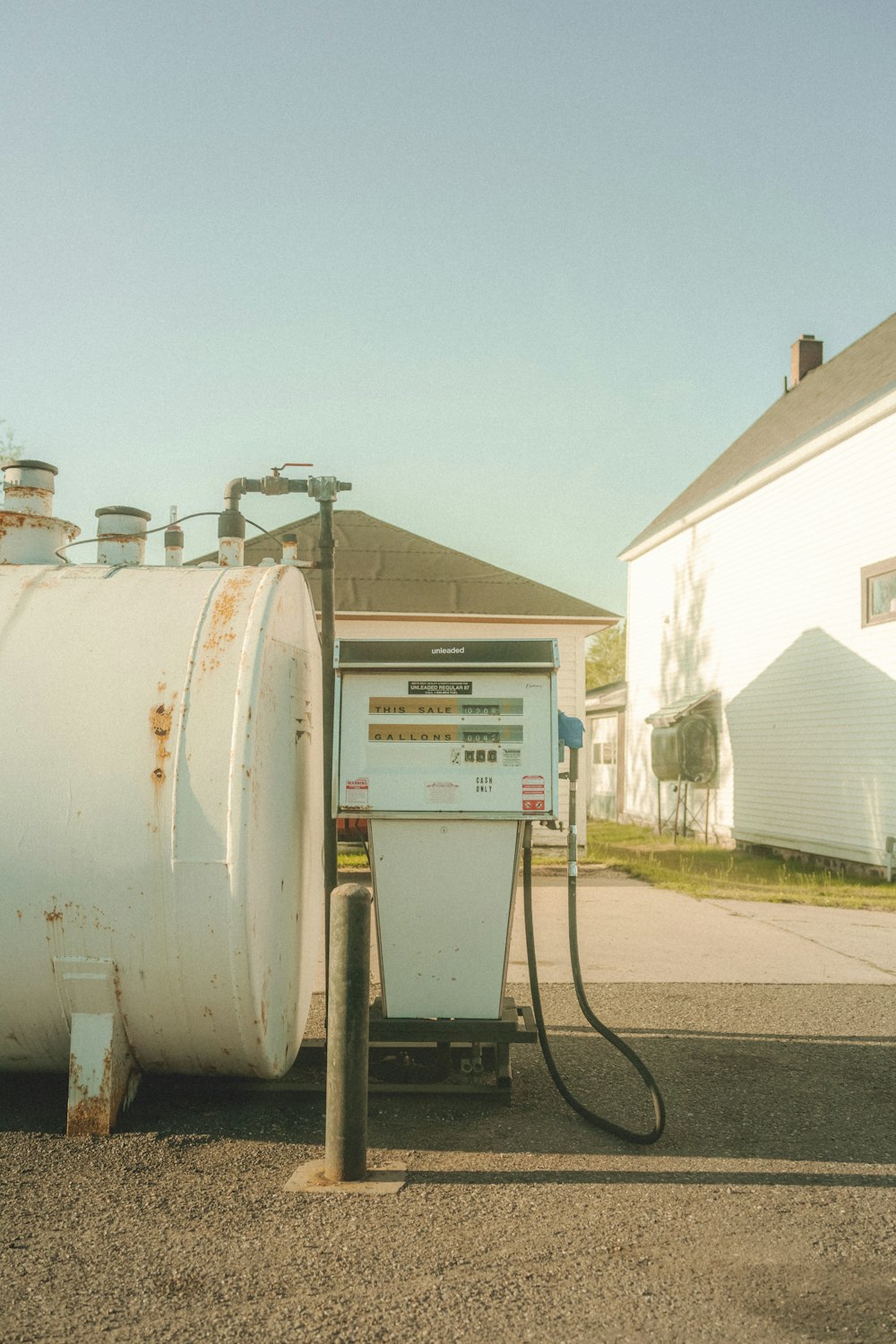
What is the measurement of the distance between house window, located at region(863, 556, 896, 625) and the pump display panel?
10.9 meters

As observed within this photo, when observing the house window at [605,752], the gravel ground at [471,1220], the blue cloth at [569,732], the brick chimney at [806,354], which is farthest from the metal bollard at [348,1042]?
the house window at [605,752]

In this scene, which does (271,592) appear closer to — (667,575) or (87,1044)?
(87,1044)

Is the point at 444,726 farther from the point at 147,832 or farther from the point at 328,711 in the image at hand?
the point at 147,832

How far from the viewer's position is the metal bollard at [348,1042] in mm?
3895

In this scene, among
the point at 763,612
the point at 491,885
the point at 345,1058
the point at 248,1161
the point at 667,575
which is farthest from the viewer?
the point at 667,575

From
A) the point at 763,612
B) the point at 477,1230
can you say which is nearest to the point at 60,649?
the point at 477,1230

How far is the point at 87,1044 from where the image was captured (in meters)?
4.30

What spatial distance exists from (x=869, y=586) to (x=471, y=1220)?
43.2 feet

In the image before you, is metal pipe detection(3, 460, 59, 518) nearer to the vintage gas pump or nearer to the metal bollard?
the vintage gas pump

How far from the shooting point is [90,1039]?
430cm

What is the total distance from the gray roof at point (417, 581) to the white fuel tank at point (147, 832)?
1145cm

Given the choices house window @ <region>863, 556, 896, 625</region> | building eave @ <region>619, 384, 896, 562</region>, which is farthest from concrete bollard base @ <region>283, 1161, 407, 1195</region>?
building eave @ <region>619, 384, 896, 562</region>

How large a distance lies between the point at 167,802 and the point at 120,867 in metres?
0.30

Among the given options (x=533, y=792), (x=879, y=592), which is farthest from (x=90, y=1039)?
(x=879, y=592)
